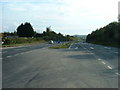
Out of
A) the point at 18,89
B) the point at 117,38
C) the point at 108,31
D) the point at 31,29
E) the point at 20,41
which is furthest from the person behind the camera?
the point at 31,29

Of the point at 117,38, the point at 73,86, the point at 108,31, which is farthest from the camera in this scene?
the point at 108,31

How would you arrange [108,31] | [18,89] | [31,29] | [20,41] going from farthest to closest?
[31,29]
[20,41]
[108,31]
[18,89]

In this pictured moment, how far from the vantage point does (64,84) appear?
26.9 feet

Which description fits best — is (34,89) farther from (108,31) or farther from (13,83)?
(108,31)

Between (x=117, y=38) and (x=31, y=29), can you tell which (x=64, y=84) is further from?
(x=31, y=29)

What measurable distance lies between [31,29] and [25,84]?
12248 cm

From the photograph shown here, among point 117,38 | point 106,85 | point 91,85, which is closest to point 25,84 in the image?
point 91,85

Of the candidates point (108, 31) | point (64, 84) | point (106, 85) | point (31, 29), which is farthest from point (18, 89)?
point (31, 29)

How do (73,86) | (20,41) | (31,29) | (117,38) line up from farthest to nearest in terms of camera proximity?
(31,29), (20,41), (117,38), (73,86)

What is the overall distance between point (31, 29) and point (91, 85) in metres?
123

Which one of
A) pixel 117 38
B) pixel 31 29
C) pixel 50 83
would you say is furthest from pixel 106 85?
pixel 31 29

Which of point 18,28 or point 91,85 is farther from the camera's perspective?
point 18,28

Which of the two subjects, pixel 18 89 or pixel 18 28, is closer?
pixel 18 89

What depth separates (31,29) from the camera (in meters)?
129
